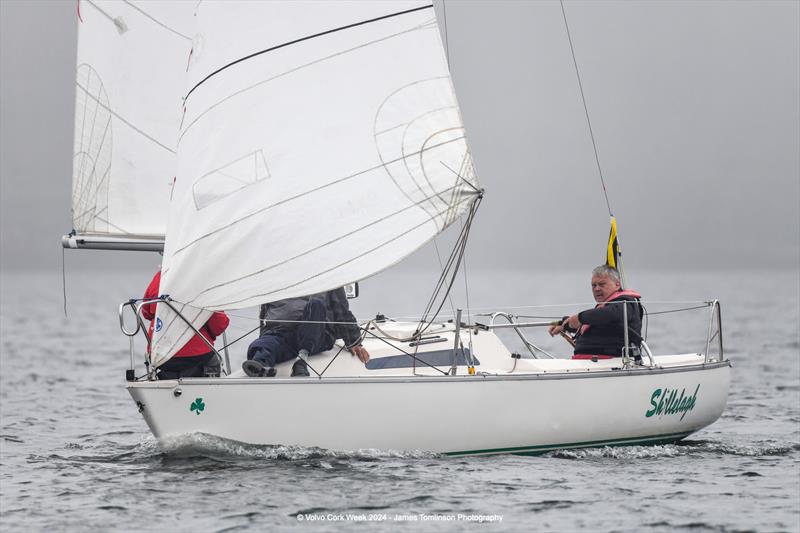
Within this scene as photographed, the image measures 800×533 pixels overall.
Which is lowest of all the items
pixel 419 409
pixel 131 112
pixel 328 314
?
pixel 419 409

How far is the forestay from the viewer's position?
389 inches

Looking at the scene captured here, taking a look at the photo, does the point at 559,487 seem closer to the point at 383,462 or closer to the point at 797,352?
the point at 383,462

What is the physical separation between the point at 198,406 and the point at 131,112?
3.98m

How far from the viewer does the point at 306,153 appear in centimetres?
1009

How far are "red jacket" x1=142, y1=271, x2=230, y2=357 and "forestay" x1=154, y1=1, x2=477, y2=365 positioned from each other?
0.34 meters

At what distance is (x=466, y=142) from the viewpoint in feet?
33.5

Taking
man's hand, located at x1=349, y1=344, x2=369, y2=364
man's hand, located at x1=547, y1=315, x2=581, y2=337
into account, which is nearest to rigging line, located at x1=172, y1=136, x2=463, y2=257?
man's hand, located at x1=349, y1=344, x2=369, y2=364

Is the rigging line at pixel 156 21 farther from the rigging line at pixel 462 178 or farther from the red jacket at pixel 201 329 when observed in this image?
the rigging line at pixel 462 178

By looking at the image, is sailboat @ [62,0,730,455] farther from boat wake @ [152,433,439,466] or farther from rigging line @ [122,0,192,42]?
rigging line @ [122,0,192,42]

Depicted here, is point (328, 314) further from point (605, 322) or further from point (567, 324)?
point (605, 322)

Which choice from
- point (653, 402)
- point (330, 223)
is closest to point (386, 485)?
point (330, 223)

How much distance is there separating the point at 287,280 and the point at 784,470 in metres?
5.05

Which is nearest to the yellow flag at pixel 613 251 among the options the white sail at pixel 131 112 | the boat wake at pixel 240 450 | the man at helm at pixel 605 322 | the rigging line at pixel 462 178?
the man at helm at pixel 605 322

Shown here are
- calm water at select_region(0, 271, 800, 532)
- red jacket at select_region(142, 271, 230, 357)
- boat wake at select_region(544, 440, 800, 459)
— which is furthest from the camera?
boat wake at select_region(544, 440, 800, 459)
